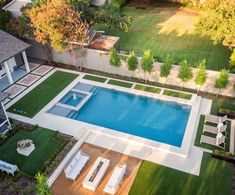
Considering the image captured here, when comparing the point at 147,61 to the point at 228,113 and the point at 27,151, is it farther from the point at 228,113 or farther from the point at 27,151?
the point at 27,151

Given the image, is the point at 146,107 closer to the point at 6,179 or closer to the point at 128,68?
the point at 128,68

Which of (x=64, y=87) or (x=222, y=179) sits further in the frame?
(x=64, y=87)

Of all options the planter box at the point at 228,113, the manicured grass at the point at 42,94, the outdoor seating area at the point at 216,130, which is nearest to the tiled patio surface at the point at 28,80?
the manicured grass at the point at 42,94

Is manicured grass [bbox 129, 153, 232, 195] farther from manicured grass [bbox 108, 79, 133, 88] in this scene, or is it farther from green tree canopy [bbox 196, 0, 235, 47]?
green tree canopy [bbox 196, 0, 235, 47]

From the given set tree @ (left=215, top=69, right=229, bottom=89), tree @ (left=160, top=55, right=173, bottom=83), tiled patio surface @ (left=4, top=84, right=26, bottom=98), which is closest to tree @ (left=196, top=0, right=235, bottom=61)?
tree @ (left=215, top=69, right=229, bottom=89)

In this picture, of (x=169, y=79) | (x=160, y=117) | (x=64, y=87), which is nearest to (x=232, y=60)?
(x=169, y=79)

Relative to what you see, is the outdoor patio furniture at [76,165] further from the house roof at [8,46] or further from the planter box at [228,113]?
the house roof at [8,46]

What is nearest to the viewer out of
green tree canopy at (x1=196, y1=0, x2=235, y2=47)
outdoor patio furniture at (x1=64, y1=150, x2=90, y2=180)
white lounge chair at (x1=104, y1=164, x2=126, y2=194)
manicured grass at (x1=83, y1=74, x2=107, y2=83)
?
white lounge chair at (x1=104, y1=164, x2=126, y2=194)
